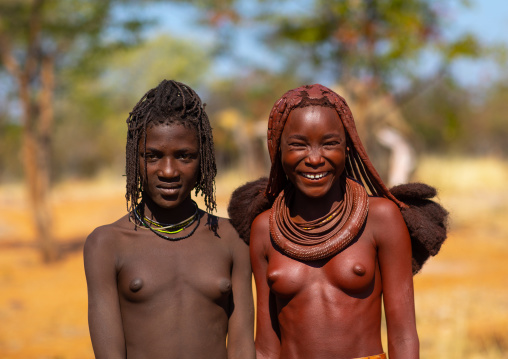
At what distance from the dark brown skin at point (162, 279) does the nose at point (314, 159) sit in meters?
0.45

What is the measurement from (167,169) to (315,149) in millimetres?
566

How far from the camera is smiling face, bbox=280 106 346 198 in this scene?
95.8 inches

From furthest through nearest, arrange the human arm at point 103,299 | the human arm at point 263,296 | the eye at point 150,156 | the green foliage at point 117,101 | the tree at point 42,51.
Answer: the green foliage at point 117,101 < the tree at point 42,51 < the human arm at point 263,296 < the eye at point 150,156 < the human arm at point 103,299

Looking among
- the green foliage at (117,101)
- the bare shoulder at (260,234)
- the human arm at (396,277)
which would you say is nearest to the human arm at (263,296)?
the bare shoulder at (260,234)

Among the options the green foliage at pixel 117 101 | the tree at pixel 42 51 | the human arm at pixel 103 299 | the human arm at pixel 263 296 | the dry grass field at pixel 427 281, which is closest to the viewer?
the human arm at pixel 103 299

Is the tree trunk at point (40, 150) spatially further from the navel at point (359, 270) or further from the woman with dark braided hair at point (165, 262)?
the navel at point (359, 270)

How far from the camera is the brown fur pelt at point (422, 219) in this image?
8.34 ft

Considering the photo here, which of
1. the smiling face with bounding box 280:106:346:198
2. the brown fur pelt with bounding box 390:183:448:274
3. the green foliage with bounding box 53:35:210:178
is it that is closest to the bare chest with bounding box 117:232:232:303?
the smiling face with bounding box 280:106:346:198

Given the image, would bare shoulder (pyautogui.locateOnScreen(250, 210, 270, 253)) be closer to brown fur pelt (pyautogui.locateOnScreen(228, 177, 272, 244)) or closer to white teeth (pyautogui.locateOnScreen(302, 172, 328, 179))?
brown fur pelt (pyautogui.locateOnScreen(228, 177, 272, 244))

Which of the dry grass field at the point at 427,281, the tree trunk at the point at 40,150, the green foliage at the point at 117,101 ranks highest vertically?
the green foliage at the point at 117,101

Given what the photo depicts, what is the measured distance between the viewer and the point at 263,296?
104 inches

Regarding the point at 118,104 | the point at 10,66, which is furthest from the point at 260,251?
the point at 118,104

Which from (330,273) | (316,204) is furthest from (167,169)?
(330,273)

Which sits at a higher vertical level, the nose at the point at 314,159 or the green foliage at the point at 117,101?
the green foliage at the point at 117,101
